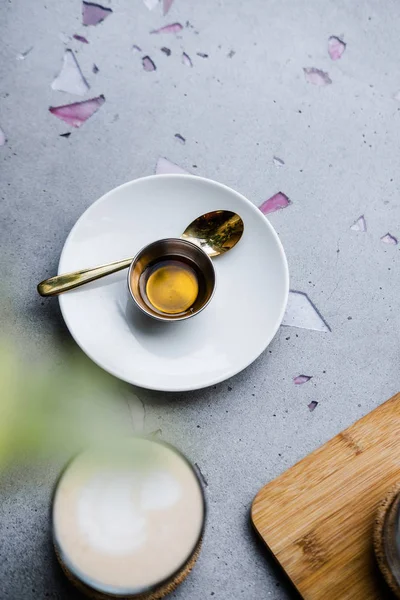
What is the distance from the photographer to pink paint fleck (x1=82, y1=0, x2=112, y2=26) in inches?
35.0

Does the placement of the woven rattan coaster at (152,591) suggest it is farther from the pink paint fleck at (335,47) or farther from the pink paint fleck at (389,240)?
the pink paint fleck at (335,47)

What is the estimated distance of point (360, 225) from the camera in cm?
86

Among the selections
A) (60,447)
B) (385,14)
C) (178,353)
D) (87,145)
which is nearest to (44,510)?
(60,447)

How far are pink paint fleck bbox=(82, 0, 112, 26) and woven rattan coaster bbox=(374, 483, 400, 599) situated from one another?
743 mm

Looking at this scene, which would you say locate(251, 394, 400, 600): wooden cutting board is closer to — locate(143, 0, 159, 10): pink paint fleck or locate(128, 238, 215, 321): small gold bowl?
locate(128, 238, 215, 321): small gold bowl

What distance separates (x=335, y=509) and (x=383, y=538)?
0.07m

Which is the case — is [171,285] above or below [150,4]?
below

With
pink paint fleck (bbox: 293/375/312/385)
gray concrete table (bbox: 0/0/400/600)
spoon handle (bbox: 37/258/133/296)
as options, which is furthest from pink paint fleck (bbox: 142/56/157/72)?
pink paint fleck (bbox: 293/375/312/385)

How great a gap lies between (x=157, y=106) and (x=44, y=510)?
56 cm

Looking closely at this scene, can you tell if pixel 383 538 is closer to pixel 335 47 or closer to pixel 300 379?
pixel 300 379

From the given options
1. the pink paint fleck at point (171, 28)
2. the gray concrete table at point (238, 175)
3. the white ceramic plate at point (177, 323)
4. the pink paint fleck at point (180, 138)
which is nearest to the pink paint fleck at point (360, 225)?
the gray concrete table at point (238, 175)

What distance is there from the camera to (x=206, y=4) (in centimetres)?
92

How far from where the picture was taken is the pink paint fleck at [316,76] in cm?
91

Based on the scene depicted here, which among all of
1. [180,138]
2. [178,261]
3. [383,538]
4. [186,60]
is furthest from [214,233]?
[383,538]
